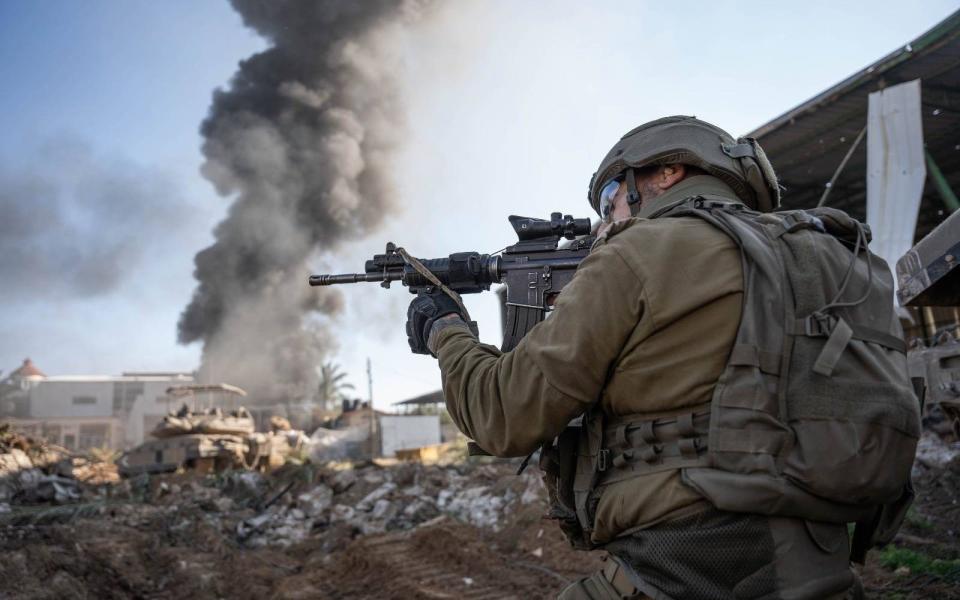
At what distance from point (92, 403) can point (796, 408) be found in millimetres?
51512

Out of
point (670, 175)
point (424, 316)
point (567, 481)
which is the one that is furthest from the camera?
point (424, 316)

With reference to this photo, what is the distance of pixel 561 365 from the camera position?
151 cm

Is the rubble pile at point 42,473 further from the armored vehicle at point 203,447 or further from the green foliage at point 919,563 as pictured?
the green foliage at point 919,563

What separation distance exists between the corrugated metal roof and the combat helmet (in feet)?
22.7

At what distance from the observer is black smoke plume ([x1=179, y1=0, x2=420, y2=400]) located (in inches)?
1369

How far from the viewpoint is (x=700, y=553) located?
139 centimetres

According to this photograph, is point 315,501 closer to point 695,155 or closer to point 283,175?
point 695,155

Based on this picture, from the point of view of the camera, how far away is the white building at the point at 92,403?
41.3 m

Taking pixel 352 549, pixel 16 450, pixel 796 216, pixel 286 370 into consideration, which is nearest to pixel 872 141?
pixel 352 549

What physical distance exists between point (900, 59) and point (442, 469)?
977 centimetres

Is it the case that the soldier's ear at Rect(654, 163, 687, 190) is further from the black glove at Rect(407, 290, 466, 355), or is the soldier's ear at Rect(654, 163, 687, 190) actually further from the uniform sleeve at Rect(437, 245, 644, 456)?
the black glove at Rect(407, 290, 466, 355)

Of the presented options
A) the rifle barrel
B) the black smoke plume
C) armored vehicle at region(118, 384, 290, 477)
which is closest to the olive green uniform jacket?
the rifle barrel

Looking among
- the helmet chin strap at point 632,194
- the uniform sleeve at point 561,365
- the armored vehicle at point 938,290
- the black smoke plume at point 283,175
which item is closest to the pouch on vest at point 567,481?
the uniform sleeve at point 561,365

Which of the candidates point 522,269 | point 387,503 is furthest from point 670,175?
point 387,503
